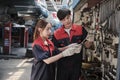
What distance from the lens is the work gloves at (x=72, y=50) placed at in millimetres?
4871

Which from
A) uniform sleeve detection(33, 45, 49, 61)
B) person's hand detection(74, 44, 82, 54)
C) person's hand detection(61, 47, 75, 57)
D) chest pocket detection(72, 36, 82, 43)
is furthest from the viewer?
chest pocket detection(72, 36, 82, 43)

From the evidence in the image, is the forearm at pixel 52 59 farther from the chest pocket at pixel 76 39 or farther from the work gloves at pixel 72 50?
the chest pocket at pixel 76 39

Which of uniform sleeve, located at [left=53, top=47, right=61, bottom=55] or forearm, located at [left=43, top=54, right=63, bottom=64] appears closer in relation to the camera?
forearm, located at [left=43, top=54, right=63, bottom=64]

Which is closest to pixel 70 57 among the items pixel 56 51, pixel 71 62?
pixel 71 62

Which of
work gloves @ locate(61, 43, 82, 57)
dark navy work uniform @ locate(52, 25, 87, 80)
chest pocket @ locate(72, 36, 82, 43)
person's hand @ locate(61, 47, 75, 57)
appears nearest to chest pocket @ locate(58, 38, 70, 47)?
dark navy work uniform @ locate(52, 25, 87, 80)

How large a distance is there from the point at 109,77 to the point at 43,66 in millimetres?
2407

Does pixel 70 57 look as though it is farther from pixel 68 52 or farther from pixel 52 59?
pixel 52 59

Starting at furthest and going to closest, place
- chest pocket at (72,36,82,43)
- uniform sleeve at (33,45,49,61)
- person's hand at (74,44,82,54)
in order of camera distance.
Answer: chest pocket at (72,36,82,43), person's hand at (74,44,82,54), uniform sleeve at (33,45,49,61)

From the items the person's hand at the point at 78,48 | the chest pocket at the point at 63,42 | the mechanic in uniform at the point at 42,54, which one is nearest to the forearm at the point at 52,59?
the mechanic in uniform at the point at 42,54

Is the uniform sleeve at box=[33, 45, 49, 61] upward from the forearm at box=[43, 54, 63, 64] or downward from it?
upward

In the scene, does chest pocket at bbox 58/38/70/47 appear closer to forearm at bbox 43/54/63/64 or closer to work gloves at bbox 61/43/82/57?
work gloves at bbox 61/43/82/57

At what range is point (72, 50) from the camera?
4922mm

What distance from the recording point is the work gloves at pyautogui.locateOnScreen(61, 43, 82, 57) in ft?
16.0

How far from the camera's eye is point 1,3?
15211mm
